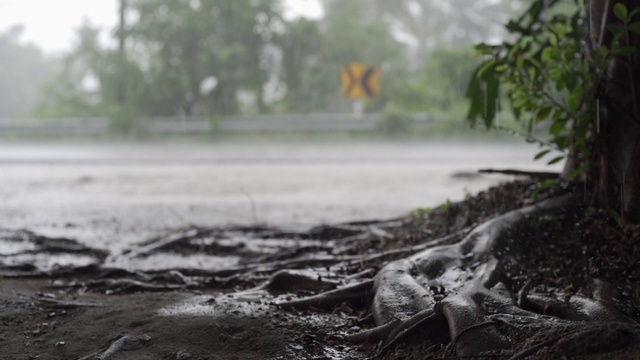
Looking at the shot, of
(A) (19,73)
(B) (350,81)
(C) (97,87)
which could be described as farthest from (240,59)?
(A) (19,73)

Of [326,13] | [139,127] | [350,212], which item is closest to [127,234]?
[350,212]

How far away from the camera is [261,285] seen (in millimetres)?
4078

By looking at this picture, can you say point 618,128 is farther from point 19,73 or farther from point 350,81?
point 19,73

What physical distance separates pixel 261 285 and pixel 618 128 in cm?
228

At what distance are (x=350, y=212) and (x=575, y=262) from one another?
3.60 m

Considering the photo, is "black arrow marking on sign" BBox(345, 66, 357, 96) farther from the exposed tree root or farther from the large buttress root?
the exposed tree root

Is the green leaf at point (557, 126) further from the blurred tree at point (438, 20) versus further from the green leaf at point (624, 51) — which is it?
the blurred tree at point (438, 20)

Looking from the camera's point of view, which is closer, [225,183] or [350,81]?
[225,183]

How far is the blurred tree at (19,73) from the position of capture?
1053 inches

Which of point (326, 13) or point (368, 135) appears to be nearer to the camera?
point (368, 135)

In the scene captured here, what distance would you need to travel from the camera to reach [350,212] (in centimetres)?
720

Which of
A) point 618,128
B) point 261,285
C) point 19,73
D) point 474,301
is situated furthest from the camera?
point 19,73

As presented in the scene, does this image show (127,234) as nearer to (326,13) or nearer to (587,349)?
(587,349)

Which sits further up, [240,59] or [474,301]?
[240,59]
